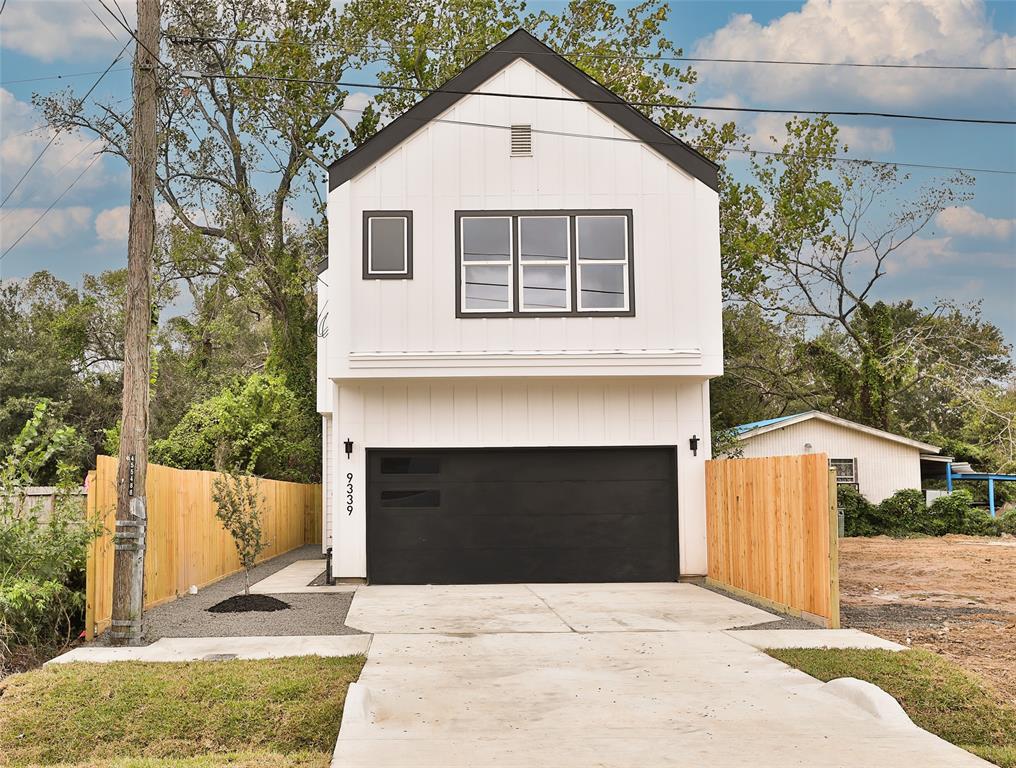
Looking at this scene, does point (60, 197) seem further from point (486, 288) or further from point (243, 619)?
point (243, 619)

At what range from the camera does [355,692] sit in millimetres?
7266

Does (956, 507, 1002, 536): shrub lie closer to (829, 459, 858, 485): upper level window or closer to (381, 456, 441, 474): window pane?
(829, 459, 858, 485): upper level window

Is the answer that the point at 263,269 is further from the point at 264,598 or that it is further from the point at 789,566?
the point at 789,566

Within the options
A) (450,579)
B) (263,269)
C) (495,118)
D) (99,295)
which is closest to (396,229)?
(495,118)

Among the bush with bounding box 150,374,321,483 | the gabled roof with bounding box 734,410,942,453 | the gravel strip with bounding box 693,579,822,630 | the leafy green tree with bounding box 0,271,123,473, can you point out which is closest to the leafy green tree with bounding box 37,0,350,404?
the bush with bounding box 150,374,321,483

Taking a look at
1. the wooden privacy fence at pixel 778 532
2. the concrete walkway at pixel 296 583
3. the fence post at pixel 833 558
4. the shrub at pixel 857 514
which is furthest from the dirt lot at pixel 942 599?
the concrete walkway at pixel 296 583

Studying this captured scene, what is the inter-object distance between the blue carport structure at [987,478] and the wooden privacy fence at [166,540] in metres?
23.6

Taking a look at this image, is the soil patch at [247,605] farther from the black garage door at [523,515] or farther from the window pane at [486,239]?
the window pane at [486,239]

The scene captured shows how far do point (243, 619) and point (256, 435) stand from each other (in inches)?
775

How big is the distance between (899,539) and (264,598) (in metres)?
20.9

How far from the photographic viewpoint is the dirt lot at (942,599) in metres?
10.1

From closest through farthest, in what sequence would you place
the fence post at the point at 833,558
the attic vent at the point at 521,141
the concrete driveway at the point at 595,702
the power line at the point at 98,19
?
the concrete driveway at the point at 595,702, the fence post at the point at 833,558, the power line at the point at 98,19, the attic vent at the point at 521,141

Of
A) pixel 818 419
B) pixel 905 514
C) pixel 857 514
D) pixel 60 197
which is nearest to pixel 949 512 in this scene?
pixel 905 514

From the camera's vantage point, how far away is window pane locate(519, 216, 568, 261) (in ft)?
51.0
